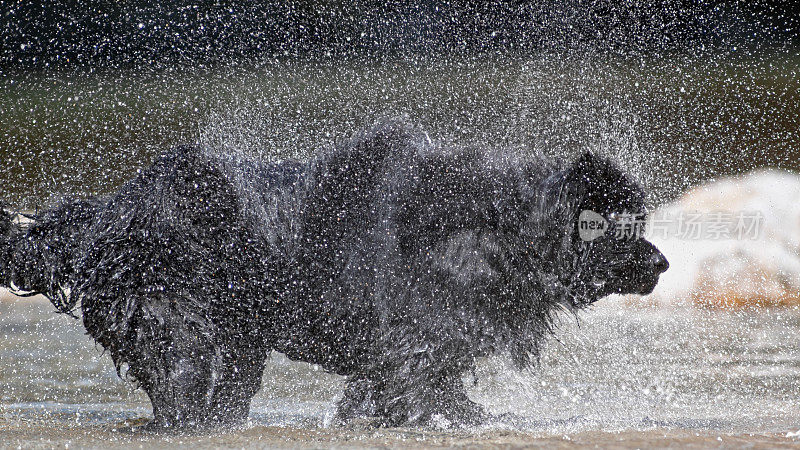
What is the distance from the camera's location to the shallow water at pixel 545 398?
2.49 m

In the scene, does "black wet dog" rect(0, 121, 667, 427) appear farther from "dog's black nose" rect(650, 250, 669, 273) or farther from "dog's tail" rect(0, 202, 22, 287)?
"dog's black nose" rect(650, 250, 669, 273)

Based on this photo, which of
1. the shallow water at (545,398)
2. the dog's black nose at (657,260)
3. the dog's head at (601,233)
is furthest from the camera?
the dog's black nose at (657,260)

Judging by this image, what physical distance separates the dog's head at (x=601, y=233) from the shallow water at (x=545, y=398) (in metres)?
0.30

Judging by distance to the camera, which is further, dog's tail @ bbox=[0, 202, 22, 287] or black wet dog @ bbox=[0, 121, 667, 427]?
→ dog's tail @ bbox=[0, 202, 22, 287]

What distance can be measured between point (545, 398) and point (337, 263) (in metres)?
1.46

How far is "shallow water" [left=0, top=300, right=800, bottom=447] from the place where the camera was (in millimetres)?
2492

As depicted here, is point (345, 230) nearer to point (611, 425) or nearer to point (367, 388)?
point (367, 388)

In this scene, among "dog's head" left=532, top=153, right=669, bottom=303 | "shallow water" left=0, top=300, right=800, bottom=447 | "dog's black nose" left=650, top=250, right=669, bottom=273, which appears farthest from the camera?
"dog's black nose" left=650, top=250, right=669, bottom=273

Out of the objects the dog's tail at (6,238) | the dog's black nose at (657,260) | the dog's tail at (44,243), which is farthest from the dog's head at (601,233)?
the dog's tail at (6,238)

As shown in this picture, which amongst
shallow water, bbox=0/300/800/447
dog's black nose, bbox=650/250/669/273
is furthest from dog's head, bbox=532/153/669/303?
shallow water, bbox=0/300/800/447

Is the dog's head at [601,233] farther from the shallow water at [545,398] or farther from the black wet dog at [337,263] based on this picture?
the shallow water at [545,398]

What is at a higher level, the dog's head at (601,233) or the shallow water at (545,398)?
the dog's head at (601,233)

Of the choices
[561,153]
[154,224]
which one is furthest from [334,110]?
[154,224]

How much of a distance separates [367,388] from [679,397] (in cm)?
171
